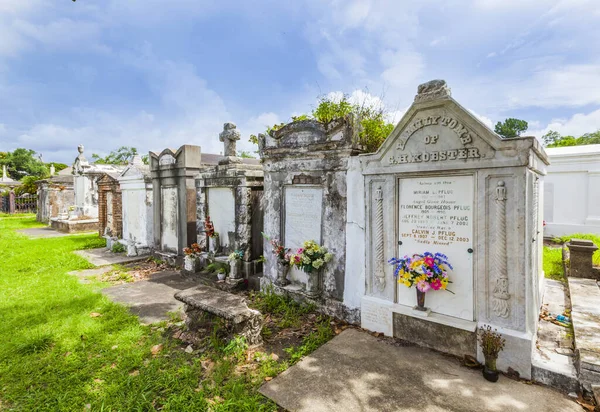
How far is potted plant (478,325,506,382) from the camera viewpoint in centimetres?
299

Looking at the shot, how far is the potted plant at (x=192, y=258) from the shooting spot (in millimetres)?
6863

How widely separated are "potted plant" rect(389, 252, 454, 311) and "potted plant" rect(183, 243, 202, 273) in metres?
4.75

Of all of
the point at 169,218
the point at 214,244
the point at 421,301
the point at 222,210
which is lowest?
the point at 421,301

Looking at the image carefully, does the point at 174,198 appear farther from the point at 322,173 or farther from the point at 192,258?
the point at 322,173

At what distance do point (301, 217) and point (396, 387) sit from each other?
276 centimetres

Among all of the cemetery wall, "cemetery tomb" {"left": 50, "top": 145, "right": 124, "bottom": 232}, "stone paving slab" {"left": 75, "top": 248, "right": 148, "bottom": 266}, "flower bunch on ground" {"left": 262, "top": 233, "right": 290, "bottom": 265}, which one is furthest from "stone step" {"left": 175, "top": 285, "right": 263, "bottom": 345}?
"cemetery tomb" {"left": 50, "top": 145, "right": 124, "bottom": 232}

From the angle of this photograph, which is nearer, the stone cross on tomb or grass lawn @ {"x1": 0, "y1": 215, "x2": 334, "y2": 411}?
grass lawn @ {"x1": 0, "y1": 215, "x2": 334, "y2": 411}

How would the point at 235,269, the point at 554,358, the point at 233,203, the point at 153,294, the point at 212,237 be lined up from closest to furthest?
the point at 554,358, the point at 153,294, the point at 235,269, the point at 233,203, the point at 212,237

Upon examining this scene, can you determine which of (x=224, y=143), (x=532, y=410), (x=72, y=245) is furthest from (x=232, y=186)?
(x=72, y=245)

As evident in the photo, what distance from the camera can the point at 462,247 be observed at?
11.2ft

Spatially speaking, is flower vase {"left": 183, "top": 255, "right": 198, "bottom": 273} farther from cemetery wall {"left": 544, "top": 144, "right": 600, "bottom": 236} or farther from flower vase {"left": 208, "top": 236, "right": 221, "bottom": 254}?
cemetery wall {"left": 544, "top": 144, "right": 600, "bottom": 236}

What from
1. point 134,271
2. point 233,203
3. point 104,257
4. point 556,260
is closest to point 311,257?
point 233,203

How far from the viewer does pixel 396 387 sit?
2.94 meters

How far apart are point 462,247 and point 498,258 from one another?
0.35m
